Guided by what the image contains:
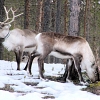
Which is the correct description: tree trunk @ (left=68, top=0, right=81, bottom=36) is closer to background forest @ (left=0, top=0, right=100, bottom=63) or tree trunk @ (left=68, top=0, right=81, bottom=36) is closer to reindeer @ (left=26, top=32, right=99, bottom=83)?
background forest @ (left=0, top=0, right=100, bottom=63)

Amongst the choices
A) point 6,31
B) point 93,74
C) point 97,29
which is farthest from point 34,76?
point 97,29

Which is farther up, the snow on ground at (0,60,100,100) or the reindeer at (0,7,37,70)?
the reindeer at (0,7,37,70)

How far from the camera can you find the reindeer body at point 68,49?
256 inches

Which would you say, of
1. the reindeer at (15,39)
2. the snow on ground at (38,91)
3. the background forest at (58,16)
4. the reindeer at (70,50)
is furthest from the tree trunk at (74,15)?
the reindeer at (15,39)

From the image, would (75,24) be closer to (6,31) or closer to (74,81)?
(74,81)

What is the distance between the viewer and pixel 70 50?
21.5 ft

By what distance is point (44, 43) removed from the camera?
661 cm

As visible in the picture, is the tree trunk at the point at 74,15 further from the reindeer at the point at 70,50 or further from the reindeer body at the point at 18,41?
the reindeer body at the point at 18,41

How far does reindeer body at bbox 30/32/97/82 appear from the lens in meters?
6.51

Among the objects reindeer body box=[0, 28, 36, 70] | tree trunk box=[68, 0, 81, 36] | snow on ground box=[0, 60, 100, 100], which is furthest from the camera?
reindeer body box=[0, 28, 36, 70]

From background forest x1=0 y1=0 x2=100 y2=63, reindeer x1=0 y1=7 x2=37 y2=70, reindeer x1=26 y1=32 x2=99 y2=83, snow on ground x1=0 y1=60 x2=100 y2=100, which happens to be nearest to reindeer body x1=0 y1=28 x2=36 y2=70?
reindeer x1=0 y1=7 x2=37 y2=70

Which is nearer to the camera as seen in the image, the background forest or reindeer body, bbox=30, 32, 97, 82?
reindeer body, bbox=30, 32, 97, 82

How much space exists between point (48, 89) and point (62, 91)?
0.28 metres

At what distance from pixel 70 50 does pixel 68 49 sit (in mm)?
53
